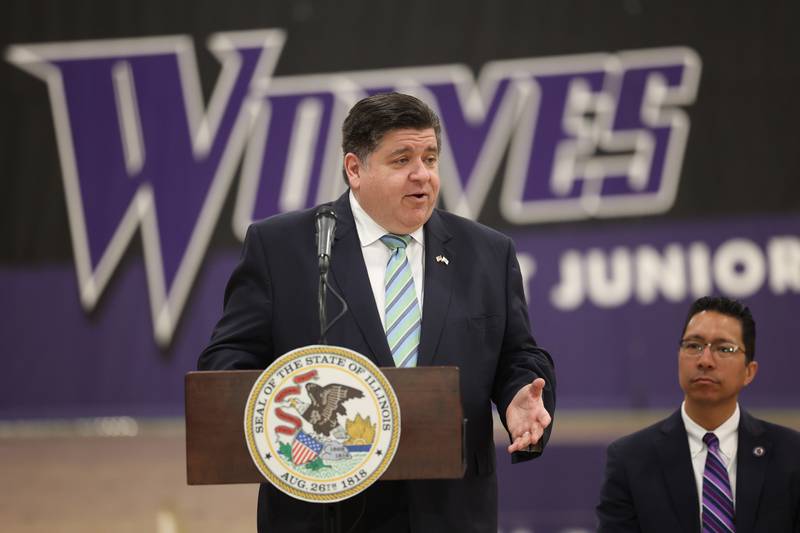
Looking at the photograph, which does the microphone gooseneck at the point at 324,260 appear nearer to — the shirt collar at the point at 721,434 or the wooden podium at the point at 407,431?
the wooden podium at the point at 407,431

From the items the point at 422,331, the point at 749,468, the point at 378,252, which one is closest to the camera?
the point at 422,331

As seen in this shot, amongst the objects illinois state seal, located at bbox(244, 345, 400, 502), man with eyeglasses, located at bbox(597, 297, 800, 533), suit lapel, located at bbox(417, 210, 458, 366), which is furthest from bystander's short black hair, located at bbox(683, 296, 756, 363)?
illinois state seal, located at bbox(244, 345, 400, 502)

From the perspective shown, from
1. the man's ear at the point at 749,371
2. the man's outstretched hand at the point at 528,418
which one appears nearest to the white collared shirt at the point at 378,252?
the man's outstretched hand at the point at 528,418

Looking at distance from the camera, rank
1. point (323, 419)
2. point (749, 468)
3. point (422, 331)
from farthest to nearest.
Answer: point (749, 468)
point (422, 331)
point (323, 419)

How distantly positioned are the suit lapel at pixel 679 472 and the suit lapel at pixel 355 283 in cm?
88

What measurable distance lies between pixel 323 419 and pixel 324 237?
1.22 ft

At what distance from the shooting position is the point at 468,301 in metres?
2.20

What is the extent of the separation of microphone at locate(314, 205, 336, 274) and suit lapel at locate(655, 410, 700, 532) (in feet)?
3.55

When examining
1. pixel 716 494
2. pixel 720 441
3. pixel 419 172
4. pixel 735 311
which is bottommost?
pixel 716 494

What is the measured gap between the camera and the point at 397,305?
2162 millimetres

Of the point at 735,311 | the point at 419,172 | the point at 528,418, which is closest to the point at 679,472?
the point at 735,311

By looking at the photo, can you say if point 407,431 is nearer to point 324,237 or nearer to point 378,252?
point 324,237

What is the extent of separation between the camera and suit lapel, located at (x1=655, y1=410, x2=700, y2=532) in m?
2.54

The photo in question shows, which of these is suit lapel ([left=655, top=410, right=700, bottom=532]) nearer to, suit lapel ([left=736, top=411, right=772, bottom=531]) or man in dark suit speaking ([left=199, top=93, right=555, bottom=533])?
suit lapel ([left=736, top=411, right=772, bottom=531])
